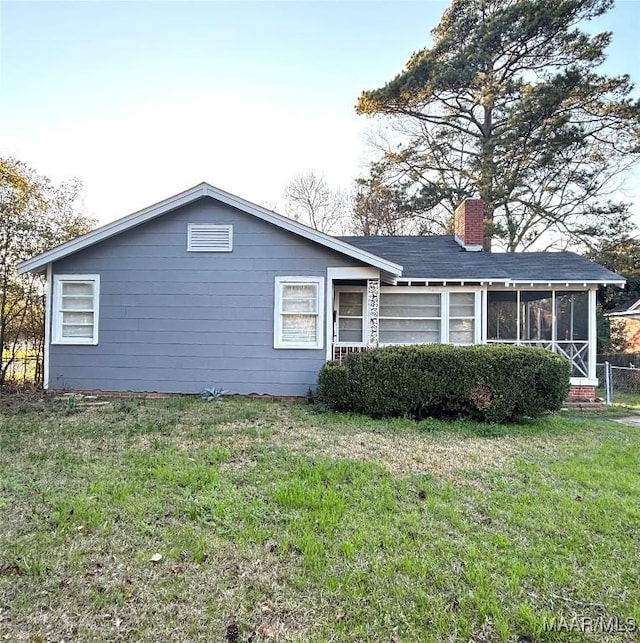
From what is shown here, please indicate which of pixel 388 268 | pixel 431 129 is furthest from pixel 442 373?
pixel 431 129

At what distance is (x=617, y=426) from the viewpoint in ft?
24.2

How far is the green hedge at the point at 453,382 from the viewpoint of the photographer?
693 centimetres

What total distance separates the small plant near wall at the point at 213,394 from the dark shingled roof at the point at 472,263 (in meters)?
4.83

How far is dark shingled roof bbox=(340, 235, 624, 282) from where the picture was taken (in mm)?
9875

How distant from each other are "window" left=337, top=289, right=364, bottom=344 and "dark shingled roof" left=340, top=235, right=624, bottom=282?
1345 mm

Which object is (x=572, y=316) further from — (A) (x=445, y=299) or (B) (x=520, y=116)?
(B) (x=520, y=116)

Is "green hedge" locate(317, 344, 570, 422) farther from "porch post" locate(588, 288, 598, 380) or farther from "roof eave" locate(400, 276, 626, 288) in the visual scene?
"porch post" locate(588, 288, 598, 380)

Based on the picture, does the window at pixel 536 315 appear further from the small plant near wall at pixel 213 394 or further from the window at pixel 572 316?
the small plant near wall at pixel 213 394

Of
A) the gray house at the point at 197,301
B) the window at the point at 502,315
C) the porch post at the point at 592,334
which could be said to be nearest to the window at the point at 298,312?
the gray house at the point at 197,301

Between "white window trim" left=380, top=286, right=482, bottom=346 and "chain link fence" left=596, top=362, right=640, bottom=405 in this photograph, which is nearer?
"white window trim" left=380, top=286, right=482, bottom=346

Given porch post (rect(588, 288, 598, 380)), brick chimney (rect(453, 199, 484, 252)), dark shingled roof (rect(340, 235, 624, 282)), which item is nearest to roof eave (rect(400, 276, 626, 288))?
dark shingled roof (rect(340, 235, 624, 282))

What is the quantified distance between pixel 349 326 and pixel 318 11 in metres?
7.27

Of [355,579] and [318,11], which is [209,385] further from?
[318,11]

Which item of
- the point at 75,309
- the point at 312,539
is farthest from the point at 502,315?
the point at 75,309
